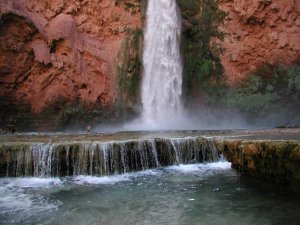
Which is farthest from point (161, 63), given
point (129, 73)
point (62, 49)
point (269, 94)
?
point (269, 94)

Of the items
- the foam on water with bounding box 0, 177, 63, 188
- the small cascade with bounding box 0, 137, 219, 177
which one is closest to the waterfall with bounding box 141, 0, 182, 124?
the small cascade with bounding box 0, 137, 219, 177

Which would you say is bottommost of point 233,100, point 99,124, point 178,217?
point 178,217

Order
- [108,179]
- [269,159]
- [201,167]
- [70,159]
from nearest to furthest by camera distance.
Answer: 1. [269,159]
2. [108,179]
3. [70,159]
4. [201,167]

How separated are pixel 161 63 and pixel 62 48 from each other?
4696 millimetres

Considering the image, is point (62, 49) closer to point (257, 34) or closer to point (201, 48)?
point (201, 48)

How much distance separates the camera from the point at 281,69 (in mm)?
18891

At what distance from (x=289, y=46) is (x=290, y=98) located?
2525 mm

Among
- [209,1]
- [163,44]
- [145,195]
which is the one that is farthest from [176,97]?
[145,195]

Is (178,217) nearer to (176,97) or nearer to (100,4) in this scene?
(176,97)

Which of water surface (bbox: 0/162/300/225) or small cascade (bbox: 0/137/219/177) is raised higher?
small cascade (bbox: 0/137/219/177)

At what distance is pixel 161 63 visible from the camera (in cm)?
1903

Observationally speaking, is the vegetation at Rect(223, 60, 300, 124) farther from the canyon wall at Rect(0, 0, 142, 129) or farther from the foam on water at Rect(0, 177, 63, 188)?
the foam on water at Rect(0, 177, 63, 188)

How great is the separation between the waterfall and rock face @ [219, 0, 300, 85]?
2.36 meters

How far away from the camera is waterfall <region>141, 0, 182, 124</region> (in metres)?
18.7
